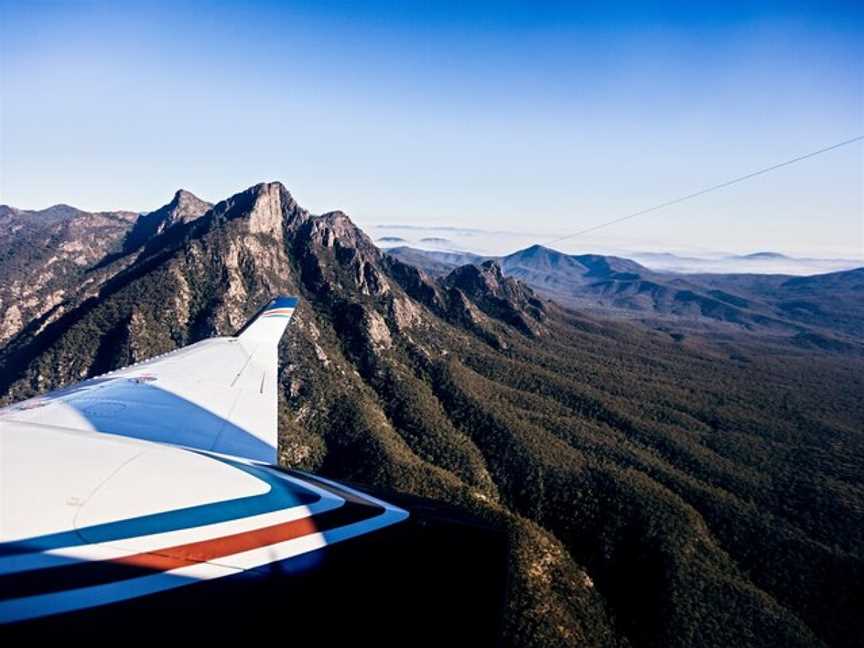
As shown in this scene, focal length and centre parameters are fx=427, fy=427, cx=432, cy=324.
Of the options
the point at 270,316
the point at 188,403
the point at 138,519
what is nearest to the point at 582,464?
the point at 270,316

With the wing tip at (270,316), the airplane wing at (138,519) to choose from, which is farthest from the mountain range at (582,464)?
the airplane wing at (138,519)

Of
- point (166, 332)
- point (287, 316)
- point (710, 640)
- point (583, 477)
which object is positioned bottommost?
point (710, 640)

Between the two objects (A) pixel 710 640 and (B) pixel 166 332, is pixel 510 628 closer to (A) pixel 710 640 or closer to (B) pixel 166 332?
(A) pixel 710 640

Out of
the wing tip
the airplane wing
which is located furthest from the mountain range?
the airplane wing

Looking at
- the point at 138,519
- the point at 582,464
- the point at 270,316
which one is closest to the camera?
the point at 138,519

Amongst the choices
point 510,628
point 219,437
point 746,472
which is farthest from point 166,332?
point 746,472

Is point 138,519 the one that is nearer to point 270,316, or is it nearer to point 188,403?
point 188,403

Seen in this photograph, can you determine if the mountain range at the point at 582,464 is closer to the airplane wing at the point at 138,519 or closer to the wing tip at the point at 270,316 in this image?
the wing tip at the point at 270,316

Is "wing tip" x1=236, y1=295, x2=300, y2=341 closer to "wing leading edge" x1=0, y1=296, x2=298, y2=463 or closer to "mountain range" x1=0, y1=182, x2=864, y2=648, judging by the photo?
"wing leading edge" x1=0, y1=296, x2=298, y2=463
